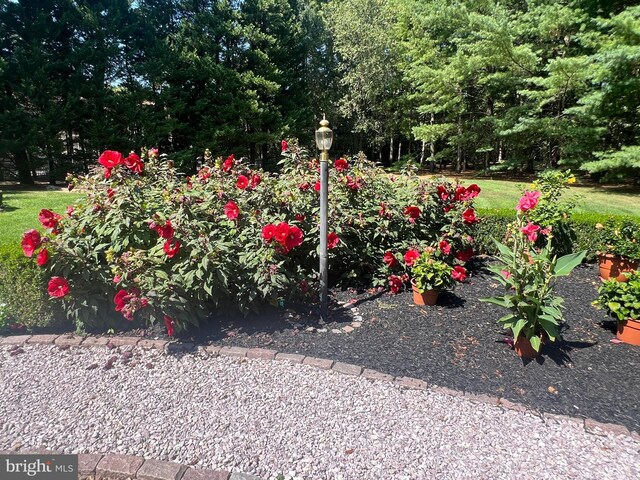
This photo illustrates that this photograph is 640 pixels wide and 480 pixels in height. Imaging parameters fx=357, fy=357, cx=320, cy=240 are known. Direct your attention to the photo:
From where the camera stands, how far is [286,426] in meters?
1.84

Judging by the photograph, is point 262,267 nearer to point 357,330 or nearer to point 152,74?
point 357,330

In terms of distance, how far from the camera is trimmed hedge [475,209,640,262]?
434cm

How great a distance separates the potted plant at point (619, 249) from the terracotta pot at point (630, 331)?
1.10m

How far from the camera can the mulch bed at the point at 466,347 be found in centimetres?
204

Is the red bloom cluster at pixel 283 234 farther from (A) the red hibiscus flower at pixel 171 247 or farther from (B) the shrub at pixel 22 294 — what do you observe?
(B) the shrub at pixel 22 294

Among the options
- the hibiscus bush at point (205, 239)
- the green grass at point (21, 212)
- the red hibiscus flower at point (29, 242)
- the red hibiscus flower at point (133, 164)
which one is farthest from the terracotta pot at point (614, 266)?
the green grass at point (21, 212)

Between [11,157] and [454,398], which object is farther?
[11,157]

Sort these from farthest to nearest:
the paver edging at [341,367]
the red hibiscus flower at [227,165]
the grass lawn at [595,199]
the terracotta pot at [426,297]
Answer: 1. the grass lawn at [595,199]
2. the red hibiscus flower at [227,165]
3. the terracotta pot at [426,297]
4. the paver edging at [341,367]

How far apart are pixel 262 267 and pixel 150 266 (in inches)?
30.6

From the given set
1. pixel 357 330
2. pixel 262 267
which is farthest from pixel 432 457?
pixel 262 267

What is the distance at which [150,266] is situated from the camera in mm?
2514

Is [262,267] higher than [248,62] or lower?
lower

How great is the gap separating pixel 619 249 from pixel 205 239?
390cm

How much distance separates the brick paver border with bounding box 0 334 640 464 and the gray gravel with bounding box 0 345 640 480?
1.8 inches
